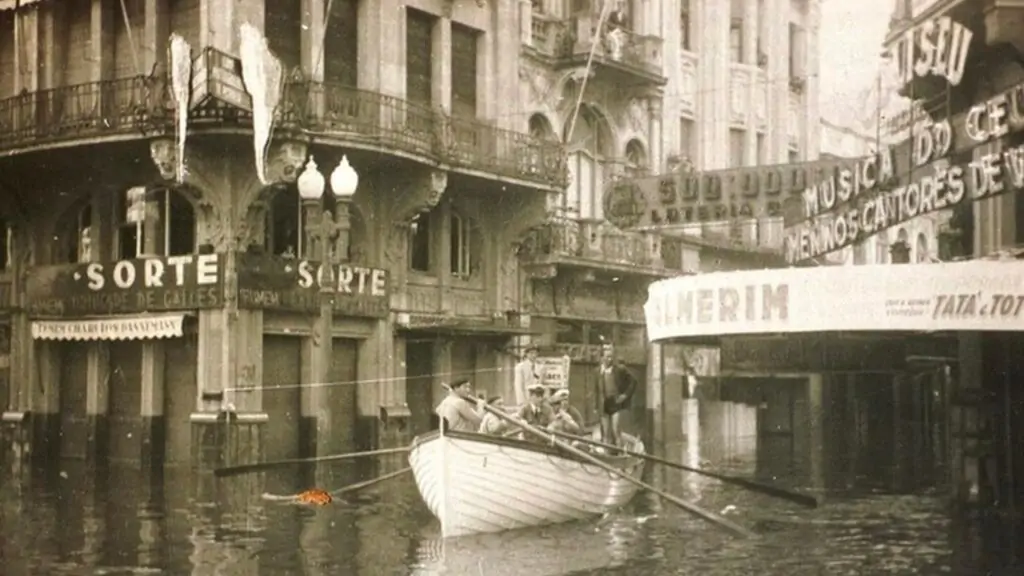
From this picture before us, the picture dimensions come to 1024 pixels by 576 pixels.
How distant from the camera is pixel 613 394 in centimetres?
2745

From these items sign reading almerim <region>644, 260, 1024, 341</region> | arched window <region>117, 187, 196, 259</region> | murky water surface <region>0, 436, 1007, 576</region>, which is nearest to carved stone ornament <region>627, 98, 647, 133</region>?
arched window <region>117, 187, 196, 259</region>

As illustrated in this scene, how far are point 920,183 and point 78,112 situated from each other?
54.1 ft

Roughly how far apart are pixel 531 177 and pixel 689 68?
35.2 feet

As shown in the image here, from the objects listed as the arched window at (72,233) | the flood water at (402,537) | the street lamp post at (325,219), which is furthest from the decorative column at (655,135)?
the street lamp post at (325,219)

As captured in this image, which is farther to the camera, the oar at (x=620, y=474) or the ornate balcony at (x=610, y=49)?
the ornate balcony at (x=610, y=49)

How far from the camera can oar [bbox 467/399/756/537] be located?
63.9 ft

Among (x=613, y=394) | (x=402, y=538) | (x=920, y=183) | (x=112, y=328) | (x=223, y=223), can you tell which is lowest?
(x=402, y=538)

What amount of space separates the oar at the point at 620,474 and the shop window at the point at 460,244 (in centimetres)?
1380

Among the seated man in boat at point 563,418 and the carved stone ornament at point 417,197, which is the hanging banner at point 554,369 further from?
the seated man in boat at point 563,418

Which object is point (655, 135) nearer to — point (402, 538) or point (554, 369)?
point (554, 369)

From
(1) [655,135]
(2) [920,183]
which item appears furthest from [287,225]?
(2) [920,183]

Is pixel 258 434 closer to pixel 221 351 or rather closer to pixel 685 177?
pixel 221 351

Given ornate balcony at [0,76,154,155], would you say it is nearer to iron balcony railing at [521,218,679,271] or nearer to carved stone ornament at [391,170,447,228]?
→ carved stone ornament at [391,170,447,228]

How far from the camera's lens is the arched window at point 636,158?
1577 inches
